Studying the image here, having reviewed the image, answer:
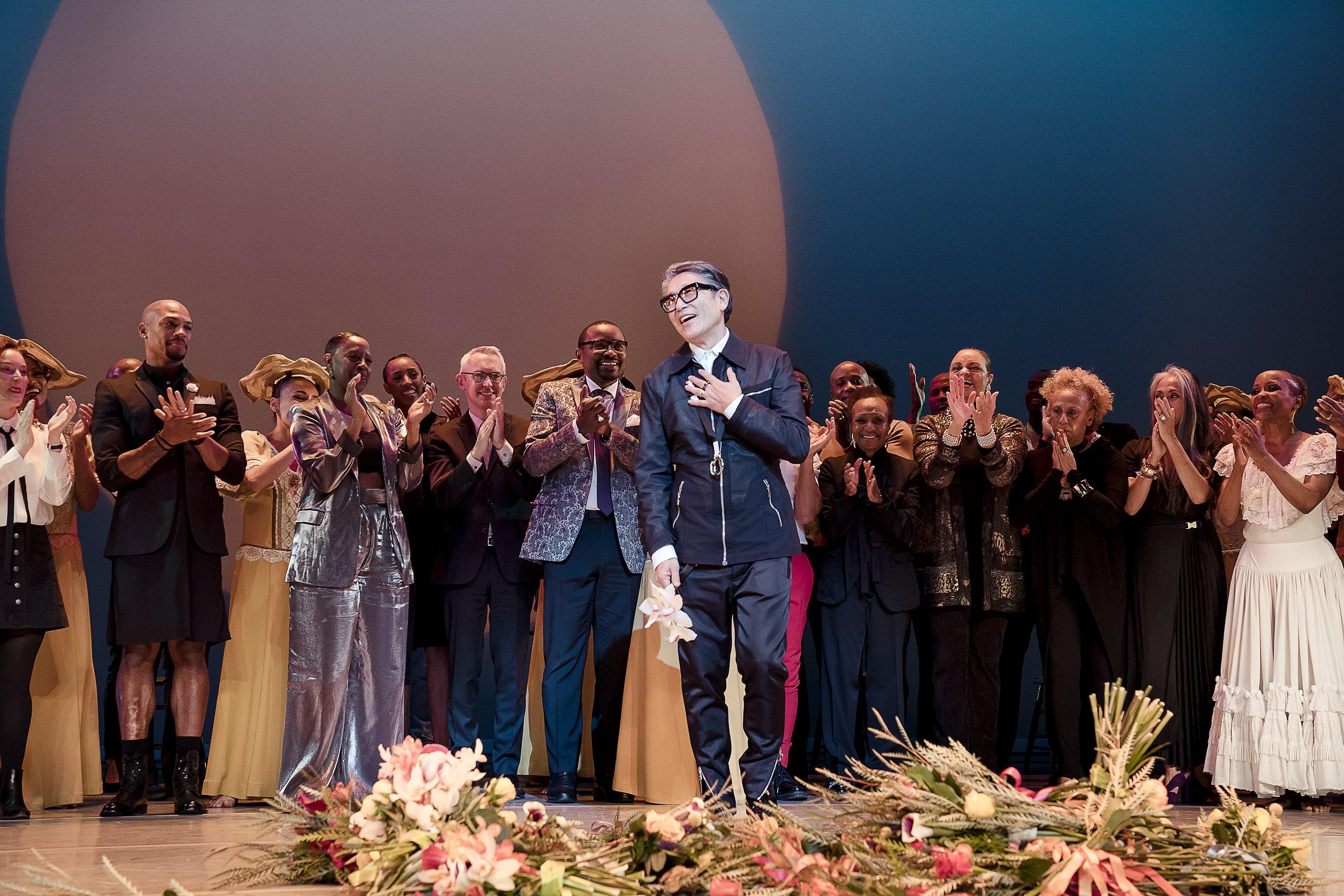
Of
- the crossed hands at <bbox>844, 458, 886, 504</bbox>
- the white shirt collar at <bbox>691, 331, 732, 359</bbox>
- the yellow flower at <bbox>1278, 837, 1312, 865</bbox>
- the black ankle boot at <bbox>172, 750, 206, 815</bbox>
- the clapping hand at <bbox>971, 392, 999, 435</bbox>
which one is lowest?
the black ankle boot at <bbox>172, 750, 206, 815</bbox>

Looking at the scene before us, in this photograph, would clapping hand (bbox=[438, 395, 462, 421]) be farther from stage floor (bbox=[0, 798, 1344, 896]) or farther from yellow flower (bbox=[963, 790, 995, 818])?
yellow flower (bbox=[963, 790, 995, 818])

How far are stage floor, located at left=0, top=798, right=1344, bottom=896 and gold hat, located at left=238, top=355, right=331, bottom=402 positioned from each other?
1695 millimetres

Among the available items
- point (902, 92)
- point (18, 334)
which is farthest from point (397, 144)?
point (902, 92)

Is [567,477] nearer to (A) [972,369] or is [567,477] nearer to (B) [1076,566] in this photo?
(A) [972,369]

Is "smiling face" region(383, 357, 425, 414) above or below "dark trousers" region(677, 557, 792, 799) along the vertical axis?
above

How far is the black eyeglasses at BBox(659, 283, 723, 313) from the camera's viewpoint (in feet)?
12.4

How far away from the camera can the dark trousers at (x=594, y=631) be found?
15.1 ft

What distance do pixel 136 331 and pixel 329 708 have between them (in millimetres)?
2871

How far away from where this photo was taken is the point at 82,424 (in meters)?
4.89

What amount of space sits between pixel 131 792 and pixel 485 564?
1477mm

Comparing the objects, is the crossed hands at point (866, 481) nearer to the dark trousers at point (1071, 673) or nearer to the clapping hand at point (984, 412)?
the clapping hand at point (984, 412)

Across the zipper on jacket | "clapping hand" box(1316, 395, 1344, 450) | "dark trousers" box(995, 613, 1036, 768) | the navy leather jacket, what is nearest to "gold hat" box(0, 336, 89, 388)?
the navy leather jacket

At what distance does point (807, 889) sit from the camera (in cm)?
191

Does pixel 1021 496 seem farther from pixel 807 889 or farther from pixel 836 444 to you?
pixel 807 889
